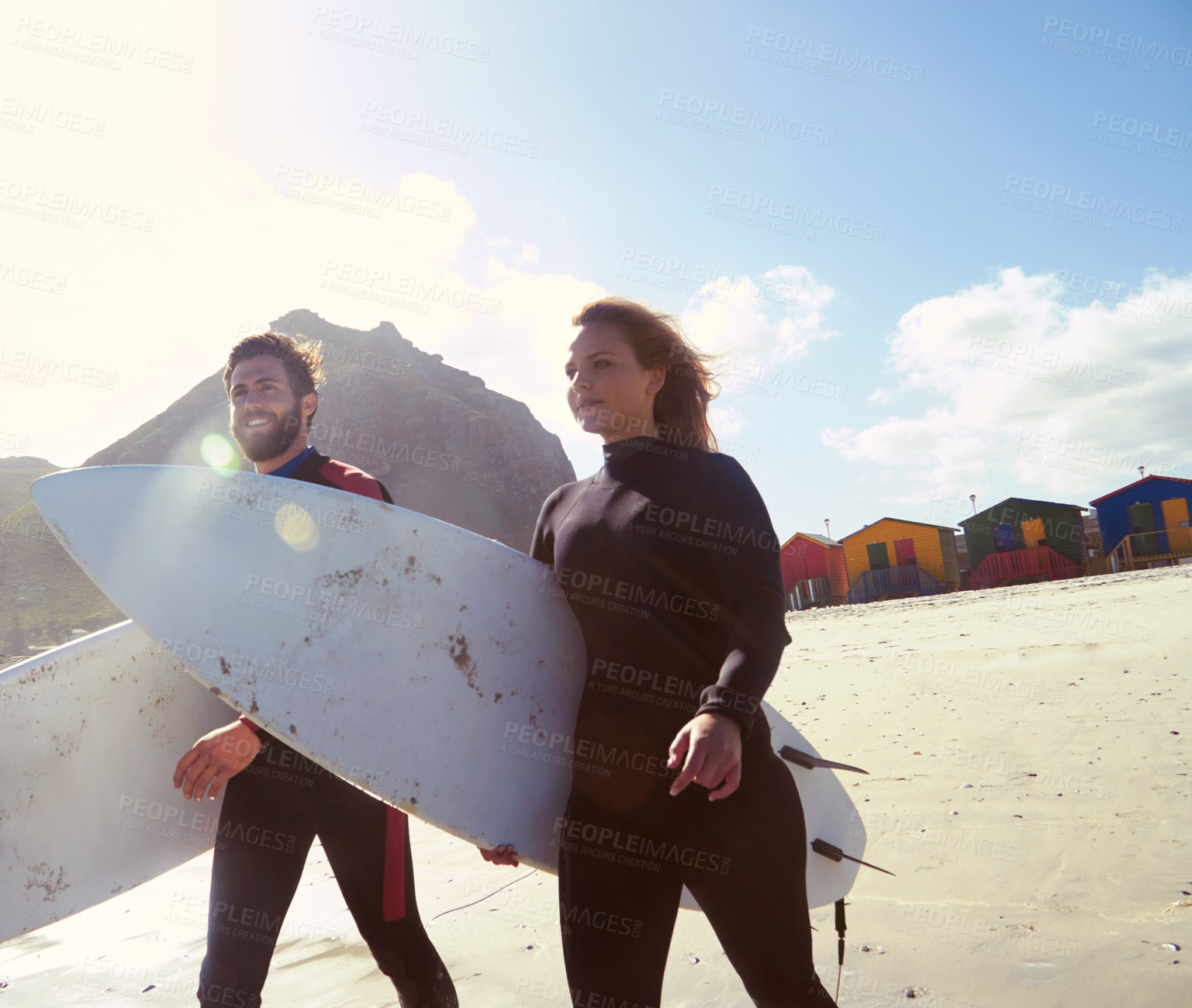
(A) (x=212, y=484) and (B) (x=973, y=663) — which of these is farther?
(B) (x=973, y=663)

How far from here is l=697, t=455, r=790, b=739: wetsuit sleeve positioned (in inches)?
45.2

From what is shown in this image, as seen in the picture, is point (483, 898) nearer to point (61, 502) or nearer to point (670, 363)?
point (61, 502)

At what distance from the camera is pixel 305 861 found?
5.50 ft

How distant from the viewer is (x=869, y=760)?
4113 mm

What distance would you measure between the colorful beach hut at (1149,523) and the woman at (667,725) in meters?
23.5

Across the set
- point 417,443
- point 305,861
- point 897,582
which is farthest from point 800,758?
point 417,443

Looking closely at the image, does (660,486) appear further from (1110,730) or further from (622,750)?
(1110,730)

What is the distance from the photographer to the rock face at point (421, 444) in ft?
180

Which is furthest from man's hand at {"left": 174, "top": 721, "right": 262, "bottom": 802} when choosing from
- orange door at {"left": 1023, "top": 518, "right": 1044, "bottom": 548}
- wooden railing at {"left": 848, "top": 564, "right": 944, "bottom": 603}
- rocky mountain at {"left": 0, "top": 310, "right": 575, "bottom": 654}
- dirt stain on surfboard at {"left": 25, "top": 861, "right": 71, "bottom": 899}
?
rocky mountain at {"left": 0, "top": 310, "right": 575, "bottom": 654}

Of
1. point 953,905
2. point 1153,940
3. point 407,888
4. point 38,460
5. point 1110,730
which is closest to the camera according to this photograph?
point 407,888

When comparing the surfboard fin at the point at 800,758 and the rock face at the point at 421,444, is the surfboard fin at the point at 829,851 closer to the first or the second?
the surfboard fin at the point at 800,758

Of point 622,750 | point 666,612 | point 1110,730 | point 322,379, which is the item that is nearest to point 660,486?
point 666,612

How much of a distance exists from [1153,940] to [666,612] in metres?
1.88

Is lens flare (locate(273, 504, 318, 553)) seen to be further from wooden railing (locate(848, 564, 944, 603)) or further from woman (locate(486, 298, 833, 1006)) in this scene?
wooden railing (locate(848, 564, 944, 603))
